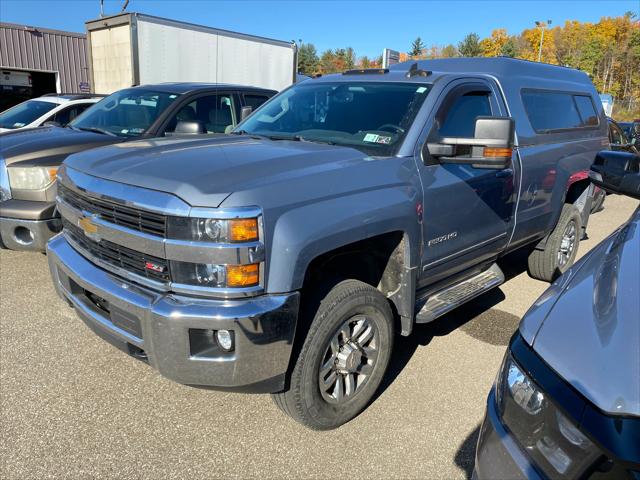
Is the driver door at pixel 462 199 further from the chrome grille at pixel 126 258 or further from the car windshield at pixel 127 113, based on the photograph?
the car windshield at pixel 127 113

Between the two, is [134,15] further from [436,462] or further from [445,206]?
[436,462]

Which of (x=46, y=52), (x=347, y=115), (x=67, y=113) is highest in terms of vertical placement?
(x=46, y=52)

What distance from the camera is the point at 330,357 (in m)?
2.73

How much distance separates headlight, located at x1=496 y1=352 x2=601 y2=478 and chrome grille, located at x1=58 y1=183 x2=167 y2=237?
1.58 meters

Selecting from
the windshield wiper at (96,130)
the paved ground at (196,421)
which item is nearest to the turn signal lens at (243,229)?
the paved ground at (196,421)

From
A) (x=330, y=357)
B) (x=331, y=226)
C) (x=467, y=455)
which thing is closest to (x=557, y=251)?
(x=467, y=455)

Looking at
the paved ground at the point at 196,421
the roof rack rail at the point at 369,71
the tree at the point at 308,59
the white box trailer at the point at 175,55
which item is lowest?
the paved ground at the point at 196,421

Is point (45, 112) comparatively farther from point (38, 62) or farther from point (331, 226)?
point (38, 62)

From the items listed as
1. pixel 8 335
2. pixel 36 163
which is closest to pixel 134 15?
pixel 36 163

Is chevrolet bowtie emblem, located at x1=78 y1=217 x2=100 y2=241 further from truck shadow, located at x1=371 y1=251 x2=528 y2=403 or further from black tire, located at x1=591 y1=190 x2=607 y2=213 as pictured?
black tire, located at x1=591 y1=190 x2=607 y2=213

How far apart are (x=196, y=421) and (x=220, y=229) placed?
51.5 inches

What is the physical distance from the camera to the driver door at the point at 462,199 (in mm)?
3113

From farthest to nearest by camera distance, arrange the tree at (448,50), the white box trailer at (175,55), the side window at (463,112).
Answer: the tree at (448,50)
the white box trailer at (175,55)
the side window at (463,112)

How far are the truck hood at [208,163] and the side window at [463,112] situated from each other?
2.62ft
